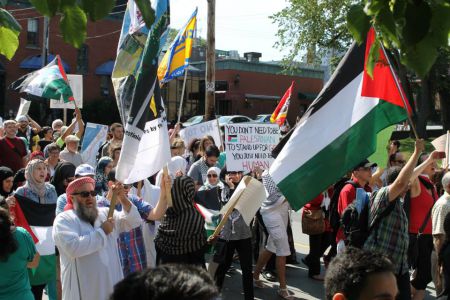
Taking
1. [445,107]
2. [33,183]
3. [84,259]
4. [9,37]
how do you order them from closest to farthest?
1. [9,37]
2. [84,259]
3. [33,183]
4. [445,107]

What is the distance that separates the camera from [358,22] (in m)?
2.79

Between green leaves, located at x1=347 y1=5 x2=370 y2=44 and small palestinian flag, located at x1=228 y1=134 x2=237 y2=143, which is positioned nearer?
green leaves, located at x1=347 y1=5 x2=370 y2=44

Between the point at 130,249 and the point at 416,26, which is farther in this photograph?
the point at 130,249

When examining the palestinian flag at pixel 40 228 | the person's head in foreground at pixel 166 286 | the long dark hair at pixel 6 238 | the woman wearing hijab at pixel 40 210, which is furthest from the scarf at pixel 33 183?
the person's head in foreground at pixel 166 286

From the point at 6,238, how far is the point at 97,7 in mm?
2408

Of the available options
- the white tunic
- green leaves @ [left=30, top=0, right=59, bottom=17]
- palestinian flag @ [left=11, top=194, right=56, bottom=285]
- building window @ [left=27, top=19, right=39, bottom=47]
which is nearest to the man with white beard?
the white tunic

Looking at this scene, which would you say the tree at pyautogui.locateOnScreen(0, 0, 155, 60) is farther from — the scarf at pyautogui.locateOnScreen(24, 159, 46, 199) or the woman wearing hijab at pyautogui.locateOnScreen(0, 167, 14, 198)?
the woman wearing hijab at pyautogui.locateOnScreen(0, 167, 14, 198)

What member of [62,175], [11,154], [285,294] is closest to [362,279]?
[285,294]

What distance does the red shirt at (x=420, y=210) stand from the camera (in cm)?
728

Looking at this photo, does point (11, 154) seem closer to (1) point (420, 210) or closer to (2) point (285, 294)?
(2) point (285, 294)

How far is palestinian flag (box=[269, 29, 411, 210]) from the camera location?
5.42 metres

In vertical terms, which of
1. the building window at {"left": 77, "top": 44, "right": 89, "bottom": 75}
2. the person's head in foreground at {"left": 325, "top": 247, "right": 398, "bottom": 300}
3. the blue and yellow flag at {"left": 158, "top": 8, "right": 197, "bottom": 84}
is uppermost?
the building window at {"left": 77, "top": 44, "right": 89, "bottom": 75}

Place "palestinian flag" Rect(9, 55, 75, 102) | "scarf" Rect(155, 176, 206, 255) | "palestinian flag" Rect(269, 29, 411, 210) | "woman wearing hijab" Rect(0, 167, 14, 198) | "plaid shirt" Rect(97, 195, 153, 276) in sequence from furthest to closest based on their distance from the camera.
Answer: "palestinian flag" Rect(9, 55, 75, 102)
"woman wearing hijab" Rect(0, 167, 14, 198)
"scarf" Rect(155, 176, 206, 255)
"plaid shirt" Rect(97, 195, 153, 276)
"palestinian flag" Rect(269, 29, 411, 210)

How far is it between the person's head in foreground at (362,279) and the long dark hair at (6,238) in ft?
8.59
